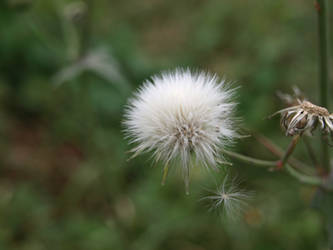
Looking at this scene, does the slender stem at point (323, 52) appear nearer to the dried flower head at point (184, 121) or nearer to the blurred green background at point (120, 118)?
the dried flower head at point (184, 121)

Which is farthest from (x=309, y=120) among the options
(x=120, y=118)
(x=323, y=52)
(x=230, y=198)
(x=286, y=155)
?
(x=120, y=118)

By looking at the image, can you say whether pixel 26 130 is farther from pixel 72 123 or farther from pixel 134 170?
pixel 134 170

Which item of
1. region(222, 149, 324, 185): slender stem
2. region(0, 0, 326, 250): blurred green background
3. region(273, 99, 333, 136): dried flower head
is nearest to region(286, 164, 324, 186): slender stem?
region(222, 149, 324, 185): slender stem

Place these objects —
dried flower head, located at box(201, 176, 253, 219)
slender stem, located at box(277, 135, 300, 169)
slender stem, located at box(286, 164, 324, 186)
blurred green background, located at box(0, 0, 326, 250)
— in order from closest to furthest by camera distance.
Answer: dried flower head, located at box(201, 176, 253, 219), slender stem, located at box(277, 135, 300, 169), slender stem, located at box(286, 164, 324, 186), blurred green background, located at box(0, 0, 326, 250)

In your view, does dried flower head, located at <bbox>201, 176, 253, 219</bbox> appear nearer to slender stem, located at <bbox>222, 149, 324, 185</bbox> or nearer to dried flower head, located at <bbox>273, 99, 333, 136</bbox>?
slender stem, located at <bbox>222, 149, 324, 185</bbox>

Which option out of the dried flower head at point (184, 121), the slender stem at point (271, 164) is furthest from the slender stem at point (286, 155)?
the dried flower head at point (184, 121)

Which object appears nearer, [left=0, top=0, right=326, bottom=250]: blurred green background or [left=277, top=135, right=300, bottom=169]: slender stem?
[left=277, top=135, right=300, bottom=169]: slender stem
